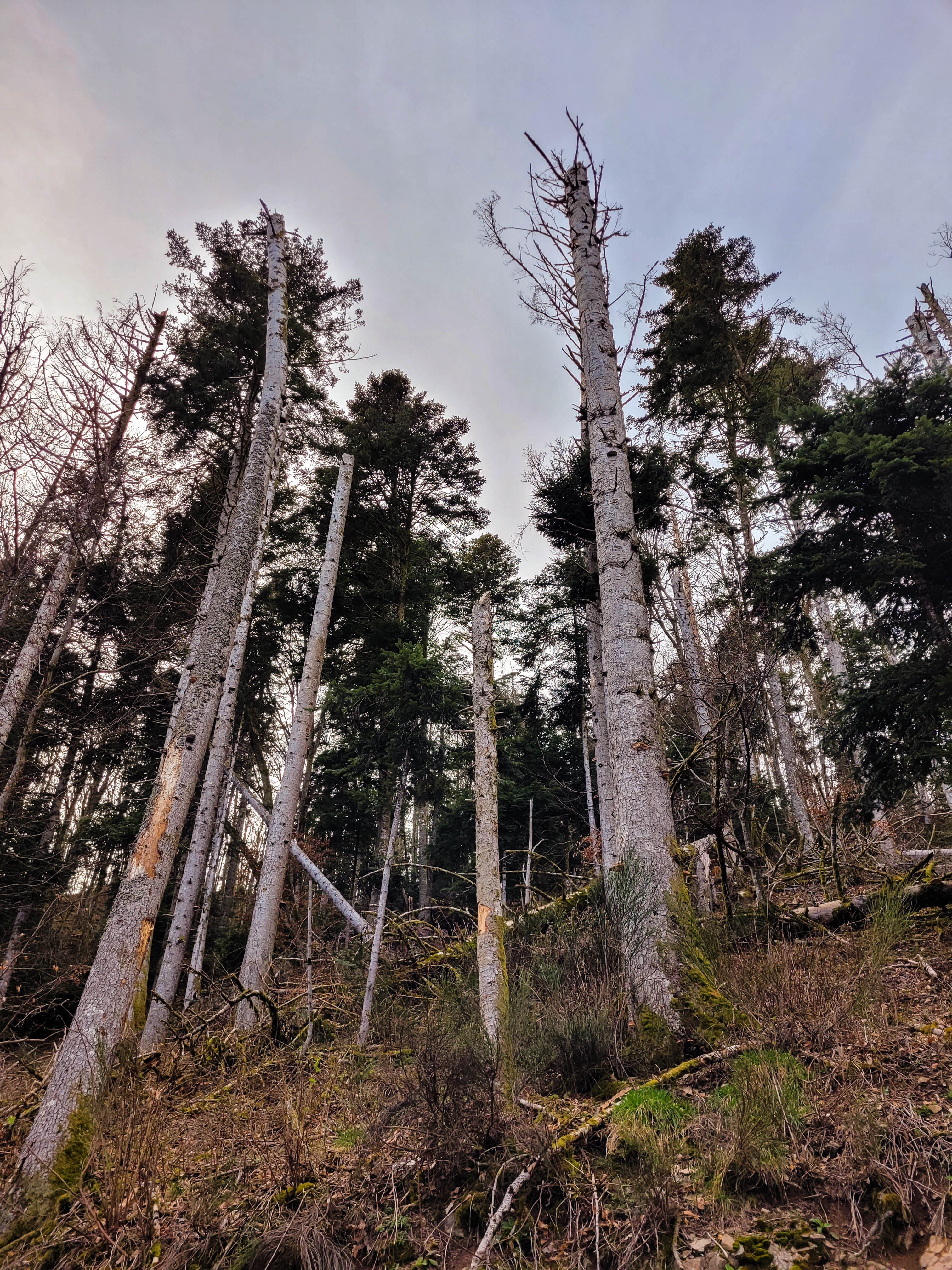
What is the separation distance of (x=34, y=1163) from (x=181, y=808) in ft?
7.34

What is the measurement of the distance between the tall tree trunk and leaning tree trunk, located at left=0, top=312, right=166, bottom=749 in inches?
270

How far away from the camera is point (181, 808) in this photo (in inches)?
189

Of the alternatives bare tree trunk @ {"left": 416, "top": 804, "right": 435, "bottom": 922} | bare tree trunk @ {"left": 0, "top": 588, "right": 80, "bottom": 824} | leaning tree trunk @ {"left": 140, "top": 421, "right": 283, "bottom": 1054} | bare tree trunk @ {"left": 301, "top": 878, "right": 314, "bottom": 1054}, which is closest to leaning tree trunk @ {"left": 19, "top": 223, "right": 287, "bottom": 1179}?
leaning tree trunk @ {"left": 140, "top": 421, "right": 283, "bottom": 1054}

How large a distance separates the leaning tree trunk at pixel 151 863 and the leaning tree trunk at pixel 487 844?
250 cm

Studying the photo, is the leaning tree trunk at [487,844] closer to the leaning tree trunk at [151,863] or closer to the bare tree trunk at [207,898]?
the leaning tree trunk at [151,863]

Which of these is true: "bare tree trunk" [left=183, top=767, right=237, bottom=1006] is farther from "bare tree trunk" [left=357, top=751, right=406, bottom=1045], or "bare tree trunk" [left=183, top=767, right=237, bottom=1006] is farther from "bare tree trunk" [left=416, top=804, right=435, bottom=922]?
"bare tree trunk" [left=416, top=804, right=435, bottom=922]

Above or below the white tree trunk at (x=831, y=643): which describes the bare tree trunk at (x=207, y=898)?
below

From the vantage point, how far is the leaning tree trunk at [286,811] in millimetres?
7453

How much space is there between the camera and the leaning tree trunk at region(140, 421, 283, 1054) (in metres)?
7.80

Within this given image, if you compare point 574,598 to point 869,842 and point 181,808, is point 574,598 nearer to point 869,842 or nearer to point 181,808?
point 869,842

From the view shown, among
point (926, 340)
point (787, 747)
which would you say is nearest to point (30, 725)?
point (787, 747)

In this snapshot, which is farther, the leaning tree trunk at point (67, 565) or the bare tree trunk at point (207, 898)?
the bare tree trunk at point (207, 898)

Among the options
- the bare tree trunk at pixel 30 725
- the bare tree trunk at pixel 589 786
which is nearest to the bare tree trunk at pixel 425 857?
the bare tree trunk at pixel 589 786

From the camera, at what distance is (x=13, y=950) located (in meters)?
8.45
